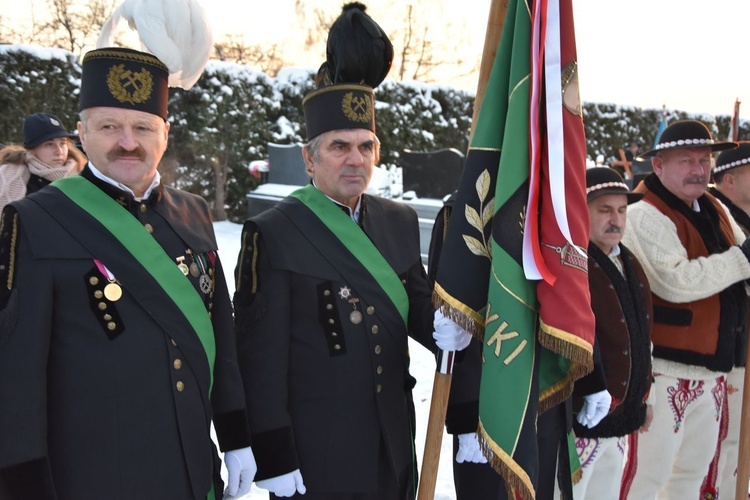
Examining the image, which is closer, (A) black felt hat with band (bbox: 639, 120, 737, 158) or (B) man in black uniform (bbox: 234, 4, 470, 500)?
(B) man in black uniform (bbox: 234, 4, 470, 500)

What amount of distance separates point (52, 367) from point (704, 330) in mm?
3155

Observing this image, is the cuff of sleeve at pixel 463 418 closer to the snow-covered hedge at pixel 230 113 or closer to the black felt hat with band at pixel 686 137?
the black felt hat with band at pixel 686 137

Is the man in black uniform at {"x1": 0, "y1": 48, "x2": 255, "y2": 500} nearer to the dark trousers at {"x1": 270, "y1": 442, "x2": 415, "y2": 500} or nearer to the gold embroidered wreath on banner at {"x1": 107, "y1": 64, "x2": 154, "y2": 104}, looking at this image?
the gold embroidered wreath on banner at {"x1": 107, "y1": 64, "x2": 154, "y2": 104}

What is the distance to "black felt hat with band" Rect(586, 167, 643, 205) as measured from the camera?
289 centimetres

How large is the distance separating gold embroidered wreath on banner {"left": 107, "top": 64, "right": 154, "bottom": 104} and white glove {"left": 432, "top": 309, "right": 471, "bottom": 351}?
1148 mm

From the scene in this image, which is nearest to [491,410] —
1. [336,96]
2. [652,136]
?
[336,96]

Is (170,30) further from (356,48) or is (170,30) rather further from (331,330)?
(331,330)

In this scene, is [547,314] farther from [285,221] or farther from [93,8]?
[93,8]

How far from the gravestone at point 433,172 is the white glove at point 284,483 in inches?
308

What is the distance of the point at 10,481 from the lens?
1.51m

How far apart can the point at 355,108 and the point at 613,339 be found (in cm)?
151

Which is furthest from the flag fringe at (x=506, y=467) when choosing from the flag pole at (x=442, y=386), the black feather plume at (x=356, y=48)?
the black feather plume at (x=356, y=48)

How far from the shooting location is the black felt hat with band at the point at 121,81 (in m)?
1.80

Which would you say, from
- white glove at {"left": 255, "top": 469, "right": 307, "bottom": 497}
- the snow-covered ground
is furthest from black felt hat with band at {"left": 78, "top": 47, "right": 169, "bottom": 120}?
the snow-covered ground
